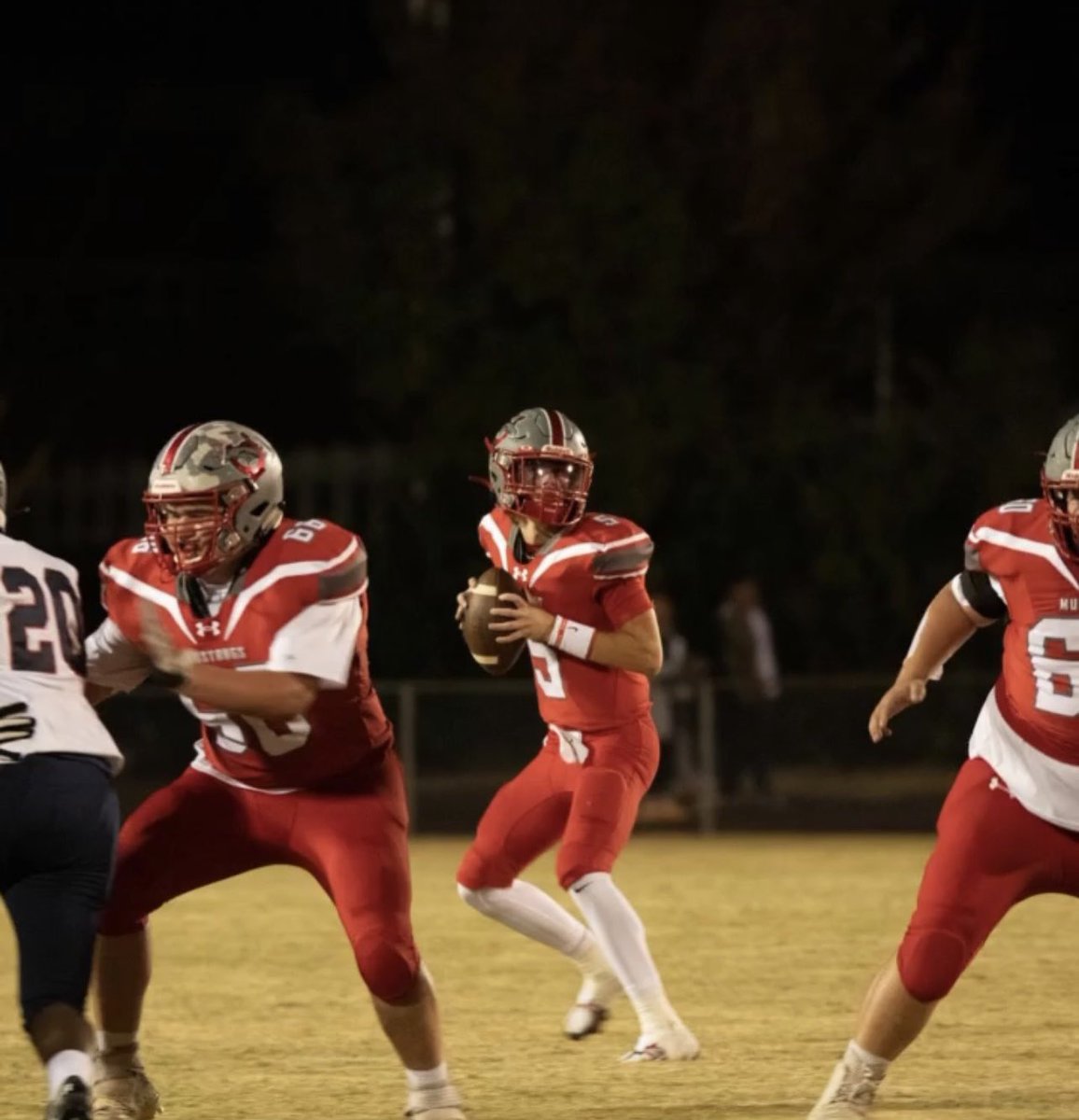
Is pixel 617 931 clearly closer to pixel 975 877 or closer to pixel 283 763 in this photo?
pixel 283 763

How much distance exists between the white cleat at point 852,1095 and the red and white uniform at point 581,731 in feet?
5.47

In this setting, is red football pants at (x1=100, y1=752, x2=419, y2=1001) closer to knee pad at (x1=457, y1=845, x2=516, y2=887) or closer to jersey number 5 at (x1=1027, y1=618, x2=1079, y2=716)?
knee pad at (x1=457, y1=845, x2=516, y2=887)

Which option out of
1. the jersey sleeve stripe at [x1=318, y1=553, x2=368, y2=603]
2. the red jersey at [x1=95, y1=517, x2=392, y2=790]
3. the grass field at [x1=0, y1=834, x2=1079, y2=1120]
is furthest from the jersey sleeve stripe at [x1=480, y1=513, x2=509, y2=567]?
the jersey sleeve stripe at [x1=318, y1=553, x2=368, y2=603]

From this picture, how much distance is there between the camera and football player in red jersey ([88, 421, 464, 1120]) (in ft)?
20.3

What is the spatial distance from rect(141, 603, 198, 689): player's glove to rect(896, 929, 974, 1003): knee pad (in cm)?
185

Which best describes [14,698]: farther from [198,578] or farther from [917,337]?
[917,337]

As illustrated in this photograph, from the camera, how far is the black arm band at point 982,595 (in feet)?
21.2

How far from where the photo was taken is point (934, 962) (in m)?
6.05

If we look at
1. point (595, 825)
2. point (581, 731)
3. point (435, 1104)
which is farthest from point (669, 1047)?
point (435, 1104)

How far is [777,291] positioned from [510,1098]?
1445 centimetres

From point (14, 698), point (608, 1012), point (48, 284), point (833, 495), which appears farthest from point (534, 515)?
point (48, 284)

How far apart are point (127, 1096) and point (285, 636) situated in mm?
1342

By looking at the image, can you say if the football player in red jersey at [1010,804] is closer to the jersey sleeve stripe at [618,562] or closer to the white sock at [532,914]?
the jersey sleeve stripe at [618,562]

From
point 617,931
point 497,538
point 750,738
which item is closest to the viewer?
point 617,931
